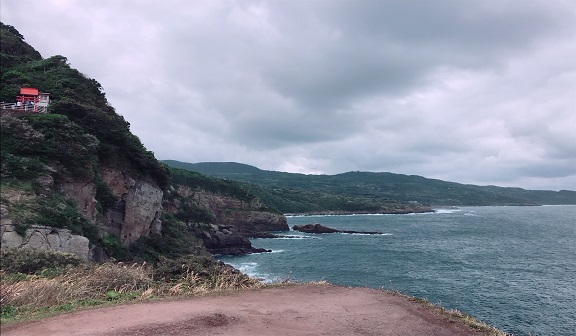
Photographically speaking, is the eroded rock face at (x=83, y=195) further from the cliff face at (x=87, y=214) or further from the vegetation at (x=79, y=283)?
the vegetation at (x=79, y=283)

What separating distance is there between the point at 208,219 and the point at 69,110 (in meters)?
33.7

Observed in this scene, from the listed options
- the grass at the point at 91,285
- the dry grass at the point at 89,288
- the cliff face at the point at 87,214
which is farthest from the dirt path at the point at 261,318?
the cliff face at the point at 87,214

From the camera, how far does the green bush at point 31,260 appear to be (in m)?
13.2

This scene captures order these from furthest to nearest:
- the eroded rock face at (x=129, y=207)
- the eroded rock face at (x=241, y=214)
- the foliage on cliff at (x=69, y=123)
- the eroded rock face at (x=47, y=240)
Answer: the eroded rock face at (x=241, y=214) → the eroded rock face at (x=129, y=207) → the foliage on cliff at (x=69, y=123) → the eroded rock face at (x=47, y=240)

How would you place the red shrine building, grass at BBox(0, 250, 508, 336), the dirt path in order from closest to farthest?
the dirt path, grass at BBox(0, 250, 508, 336), the red shrine building

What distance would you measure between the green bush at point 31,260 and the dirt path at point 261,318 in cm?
474

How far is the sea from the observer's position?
25484mm

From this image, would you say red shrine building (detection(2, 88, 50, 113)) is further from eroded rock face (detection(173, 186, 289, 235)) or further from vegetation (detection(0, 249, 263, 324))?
eroded rock face (detection(173, 186, 289, 235))

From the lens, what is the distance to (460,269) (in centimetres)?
3834

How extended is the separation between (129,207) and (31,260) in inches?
542

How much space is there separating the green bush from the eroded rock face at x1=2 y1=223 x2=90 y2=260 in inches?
48.4

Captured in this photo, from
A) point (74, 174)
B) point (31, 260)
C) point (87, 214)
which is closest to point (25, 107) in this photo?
point (74, 174)

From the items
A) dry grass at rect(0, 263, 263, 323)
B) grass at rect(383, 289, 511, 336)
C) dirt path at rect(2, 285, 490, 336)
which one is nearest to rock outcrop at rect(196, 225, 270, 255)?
dry grass at rect(0, 263, 263, 323)

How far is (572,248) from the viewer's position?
5216 cm
